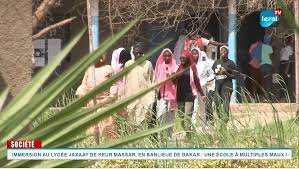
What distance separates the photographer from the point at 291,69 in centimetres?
1573

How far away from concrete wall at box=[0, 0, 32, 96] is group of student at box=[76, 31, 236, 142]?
162 centimetres

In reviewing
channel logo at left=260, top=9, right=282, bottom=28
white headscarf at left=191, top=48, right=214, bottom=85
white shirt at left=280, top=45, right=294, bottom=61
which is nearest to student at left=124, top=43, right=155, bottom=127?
white headscarf at left=191, top=48, right=214, bottom=85

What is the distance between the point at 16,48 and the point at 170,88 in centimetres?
478

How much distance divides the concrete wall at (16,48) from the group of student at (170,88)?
162 cm

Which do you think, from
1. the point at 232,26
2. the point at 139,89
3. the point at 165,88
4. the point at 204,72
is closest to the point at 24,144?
the point at 139,89

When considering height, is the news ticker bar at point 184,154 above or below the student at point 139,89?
below

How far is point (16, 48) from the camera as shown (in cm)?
414

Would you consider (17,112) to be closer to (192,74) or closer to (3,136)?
(3,136)

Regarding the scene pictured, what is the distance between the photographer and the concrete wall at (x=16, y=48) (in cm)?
401

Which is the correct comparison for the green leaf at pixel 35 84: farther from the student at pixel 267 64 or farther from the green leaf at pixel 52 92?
the student at pixel 267 64

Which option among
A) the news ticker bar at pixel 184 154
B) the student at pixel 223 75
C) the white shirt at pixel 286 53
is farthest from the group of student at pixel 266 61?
the news ticker bar at pixel 184 154

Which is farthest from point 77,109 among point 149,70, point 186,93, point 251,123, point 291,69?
point 291,69

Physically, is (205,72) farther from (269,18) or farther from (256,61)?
(256,61)

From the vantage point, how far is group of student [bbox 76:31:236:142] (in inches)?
261
